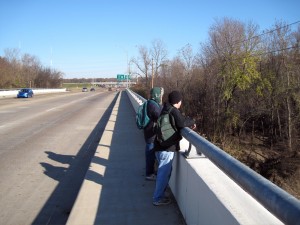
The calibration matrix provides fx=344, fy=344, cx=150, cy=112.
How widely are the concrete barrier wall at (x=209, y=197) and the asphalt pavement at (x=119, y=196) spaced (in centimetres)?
39

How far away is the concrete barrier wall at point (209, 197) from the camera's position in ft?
8.58

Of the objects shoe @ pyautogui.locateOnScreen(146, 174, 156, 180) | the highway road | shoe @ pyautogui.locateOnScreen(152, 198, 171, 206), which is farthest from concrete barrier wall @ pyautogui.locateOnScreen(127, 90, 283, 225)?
the highway road

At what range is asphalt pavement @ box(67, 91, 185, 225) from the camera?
448cm

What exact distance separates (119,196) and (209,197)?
8.01 ft

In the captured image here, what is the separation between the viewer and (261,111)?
25188mm

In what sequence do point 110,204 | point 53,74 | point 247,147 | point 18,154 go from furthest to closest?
point 53,74, point 247,147, point 18,154, point 110,204

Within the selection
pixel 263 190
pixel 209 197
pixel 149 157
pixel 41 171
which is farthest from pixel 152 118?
pixel 263 190

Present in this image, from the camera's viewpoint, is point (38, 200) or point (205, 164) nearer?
point (205, 164)

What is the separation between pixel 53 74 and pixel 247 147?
10687 cm

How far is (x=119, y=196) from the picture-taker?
536 cm

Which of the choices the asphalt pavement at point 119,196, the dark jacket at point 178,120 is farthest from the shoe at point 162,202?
the dark jacket at point 178,120

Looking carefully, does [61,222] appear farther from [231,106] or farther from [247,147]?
[231,106]

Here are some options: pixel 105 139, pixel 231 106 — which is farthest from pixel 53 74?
pixel 105 139

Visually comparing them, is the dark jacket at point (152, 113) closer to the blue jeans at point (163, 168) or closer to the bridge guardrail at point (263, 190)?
the blue jeans at point (163, 168)
